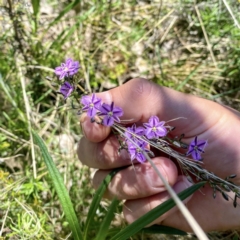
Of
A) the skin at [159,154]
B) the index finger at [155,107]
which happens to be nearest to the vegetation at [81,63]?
the skin at [159,154]

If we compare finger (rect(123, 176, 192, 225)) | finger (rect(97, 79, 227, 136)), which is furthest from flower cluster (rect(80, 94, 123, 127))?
finger (rect(123, 176, 192, 225))

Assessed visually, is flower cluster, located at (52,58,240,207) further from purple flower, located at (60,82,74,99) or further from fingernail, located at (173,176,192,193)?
fingernail, located at (173,176,192,193)

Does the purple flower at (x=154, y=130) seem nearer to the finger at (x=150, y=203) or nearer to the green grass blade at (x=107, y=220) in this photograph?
the green grass blade at (x=107, y=220)

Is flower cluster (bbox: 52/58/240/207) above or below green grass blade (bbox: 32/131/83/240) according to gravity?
above

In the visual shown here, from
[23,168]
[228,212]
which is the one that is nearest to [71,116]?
[23,168]

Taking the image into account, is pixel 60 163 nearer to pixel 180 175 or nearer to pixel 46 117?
pixel 46 117

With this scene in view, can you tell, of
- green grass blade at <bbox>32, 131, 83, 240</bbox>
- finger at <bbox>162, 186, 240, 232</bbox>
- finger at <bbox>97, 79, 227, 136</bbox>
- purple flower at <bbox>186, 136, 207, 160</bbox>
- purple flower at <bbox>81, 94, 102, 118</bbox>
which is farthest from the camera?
finger at <bbox>162, 186, 240, 232</bbox>

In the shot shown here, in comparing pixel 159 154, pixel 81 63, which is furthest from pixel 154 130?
pixel 81 63
